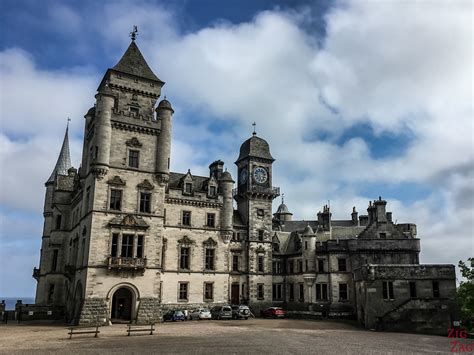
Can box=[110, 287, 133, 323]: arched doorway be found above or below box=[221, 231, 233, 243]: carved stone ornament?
below

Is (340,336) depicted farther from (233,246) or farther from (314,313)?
(233,246)

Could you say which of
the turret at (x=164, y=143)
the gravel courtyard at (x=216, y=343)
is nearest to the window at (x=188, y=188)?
the turret at (x=164, y=143)

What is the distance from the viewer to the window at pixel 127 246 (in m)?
40.0

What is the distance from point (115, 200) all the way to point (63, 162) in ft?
75.6

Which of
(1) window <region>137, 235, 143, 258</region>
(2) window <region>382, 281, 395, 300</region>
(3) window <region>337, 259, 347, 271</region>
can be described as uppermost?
(1) window <region>137, 235, 143, 258</region>

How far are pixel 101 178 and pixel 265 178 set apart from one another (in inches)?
1008

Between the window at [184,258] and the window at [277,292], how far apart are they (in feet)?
45.0

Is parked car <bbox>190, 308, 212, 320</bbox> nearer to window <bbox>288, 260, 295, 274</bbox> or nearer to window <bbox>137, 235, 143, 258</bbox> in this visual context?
window <bbox>137, 235, 143, 258</bbox>

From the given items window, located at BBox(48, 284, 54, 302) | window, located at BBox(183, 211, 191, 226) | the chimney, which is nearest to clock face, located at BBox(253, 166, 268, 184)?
the chimney

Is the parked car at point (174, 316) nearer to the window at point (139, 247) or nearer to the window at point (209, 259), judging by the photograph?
the window at point (139, 247)

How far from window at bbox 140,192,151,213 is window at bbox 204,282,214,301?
13548mm

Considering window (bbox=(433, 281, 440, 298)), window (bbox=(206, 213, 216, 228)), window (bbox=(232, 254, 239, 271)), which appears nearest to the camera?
window (bbox=(433, 281, 440, 298))

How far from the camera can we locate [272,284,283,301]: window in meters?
56.6

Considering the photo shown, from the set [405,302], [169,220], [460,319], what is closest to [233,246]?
[169,220]
